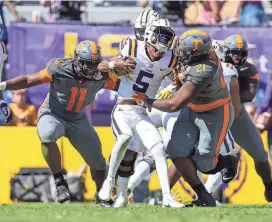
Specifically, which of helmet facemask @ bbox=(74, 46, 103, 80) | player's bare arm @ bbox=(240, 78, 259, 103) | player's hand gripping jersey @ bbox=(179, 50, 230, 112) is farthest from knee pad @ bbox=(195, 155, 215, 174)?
helmet facemask @ bbox=(74, 46, 103, 80)

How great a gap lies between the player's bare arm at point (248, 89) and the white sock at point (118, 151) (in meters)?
1.78

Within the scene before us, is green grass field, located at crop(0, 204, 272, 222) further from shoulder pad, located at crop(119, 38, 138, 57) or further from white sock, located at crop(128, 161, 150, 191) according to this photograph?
white sock, located at crop(128, 161, 150, 191)

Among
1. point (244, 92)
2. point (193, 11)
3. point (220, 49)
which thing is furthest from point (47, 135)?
point (193, 11)

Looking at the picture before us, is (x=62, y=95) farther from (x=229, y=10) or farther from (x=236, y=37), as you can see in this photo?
(x=229, y=10)

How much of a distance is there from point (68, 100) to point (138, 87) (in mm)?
997

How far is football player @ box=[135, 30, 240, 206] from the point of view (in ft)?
27.8

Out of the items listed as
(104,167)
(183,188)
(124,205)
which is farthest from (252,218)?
(183,188)

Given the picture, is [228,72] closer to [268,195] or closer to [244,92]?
[244,92]

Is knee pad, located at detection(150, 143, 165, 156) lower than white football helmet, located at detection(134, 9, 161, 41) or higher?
lower

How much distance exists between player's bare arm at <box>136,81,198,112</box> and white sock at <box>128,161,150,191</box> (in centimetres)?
182

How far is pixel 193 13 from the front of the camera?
1375 cm

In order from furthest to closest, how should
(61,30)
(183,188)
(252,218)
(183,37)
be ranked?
(61,30) < (183,188) < (183,37) < (252,218)

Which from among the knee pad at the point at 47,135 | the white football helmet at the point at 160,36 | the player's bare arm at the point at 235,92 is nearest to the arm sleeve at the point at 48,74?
the knee pad at the point at 47,135

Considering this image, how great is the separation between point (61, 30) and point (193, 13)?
2.18 meters
